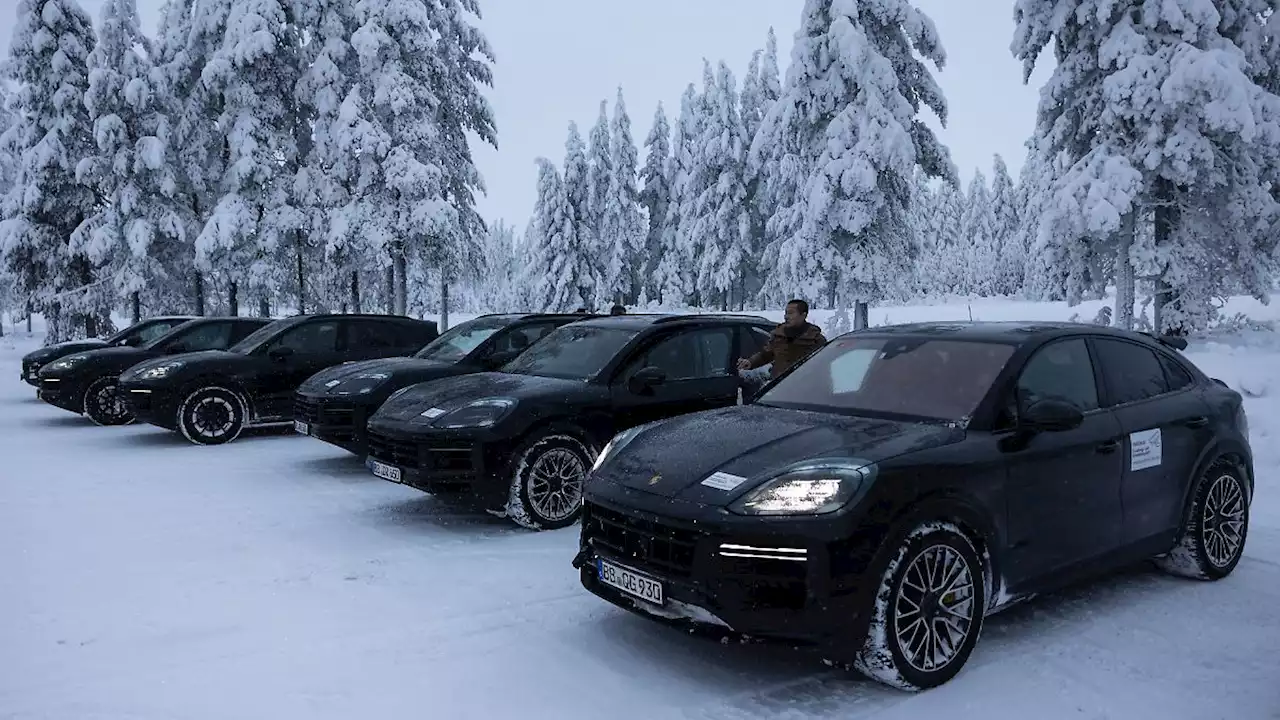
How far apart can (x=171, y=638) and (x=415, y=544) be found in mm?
2179

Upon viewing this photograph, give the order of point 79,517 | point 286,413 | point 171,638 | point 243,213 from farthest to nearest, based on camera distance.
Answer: point 243,213
point 286,413
point 79,517
point 171,638

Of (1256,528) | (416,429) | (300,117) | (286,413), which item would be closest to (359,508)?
(416,429)

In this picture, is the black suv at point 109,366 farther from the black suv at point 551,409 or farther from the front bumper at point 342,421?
the black suv at point 551,409

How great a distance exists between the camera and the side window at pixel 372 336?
12.8 meters

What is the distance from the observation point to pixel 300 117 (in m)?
25.9

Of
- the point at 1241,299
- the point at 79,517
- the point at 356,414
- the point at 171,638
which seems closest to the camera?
the point at 171,638

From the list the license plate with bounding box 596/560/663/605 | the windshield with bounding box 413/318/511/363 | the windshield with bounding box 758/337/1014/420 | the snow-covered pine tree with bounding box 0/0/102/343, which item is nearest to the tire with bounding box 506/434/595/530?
the windshield with bounding box 758/337/1014/420

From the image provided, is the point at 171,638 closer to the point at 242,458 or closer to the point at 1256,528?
the point at 242,458

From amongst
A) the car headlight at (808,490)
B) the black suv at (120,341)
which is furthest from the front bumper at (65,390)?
the car headlight at (808,490)

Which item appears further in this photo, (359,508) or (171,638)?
(359,508)

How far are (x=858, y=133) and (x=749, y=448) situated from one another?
760 inches

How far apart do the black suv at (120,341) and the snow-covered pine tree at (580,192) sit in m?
32.6

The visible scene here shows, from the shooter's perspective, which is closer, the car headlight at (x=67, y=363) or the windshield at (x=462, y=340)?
the windshield at (x=462, y=340)

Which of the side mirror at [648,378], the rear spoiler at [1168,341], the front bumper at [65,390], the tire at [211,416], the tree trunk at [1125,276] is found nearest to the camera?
the rear spoiler at [1168,341]
